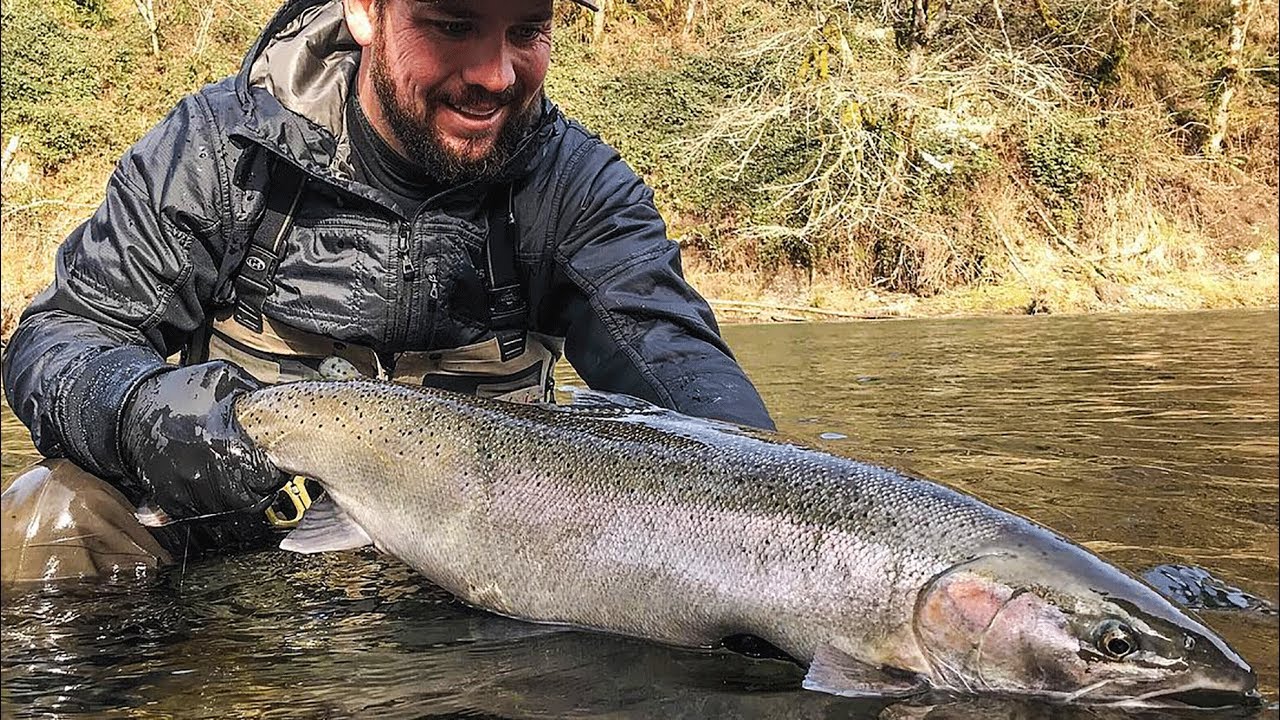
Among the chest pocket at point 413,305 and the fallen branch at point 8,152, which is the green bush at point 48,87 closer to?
the fallen branch at point 8,152

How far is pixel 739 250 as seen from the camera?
793 inches

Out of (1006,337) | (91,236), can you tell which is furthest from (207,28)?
(91,236)

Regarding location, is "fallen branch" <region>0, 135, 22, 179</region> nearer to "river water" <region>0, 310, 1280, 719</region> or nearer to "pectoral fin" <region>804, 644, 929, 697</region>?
"river water" <region>0, 310, 1280, 719</region>

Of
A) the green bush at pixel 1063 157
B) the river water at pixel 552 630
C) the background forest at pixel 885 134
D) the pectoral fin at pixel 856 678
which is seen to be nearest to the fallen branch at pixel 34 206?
the background forest at pixel 885 134

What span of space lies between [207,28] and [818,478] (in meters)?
22.8

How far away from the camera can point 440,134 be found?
155 inches

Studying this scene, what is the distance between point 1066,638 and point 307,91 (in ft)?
10.3

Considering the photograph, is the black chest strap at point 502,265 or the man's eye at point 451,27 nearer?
the man's eye at point 451,27

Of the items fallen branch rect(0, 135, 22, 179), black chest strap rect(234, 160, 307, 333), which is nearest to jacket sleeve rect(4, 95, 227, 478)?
black chest strap rect(234, 160, 307, 333)

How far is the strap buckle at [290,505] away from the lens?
3908mm

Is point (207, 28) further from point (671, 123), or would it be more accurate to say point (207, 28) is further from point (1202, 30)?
point (1202, 30)

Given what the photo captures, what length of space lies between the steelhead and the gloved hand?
0.06 m

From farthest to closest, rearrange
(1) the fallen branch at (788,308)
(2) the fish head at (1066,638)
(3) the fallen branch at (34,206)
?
(3) the fallen branch at (34,206) → (1) the fallen branch at (788,308) → (2) the fish head at (1066,638)

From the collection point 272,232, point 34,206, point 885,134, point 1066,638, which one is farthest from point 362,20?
point 34,206
